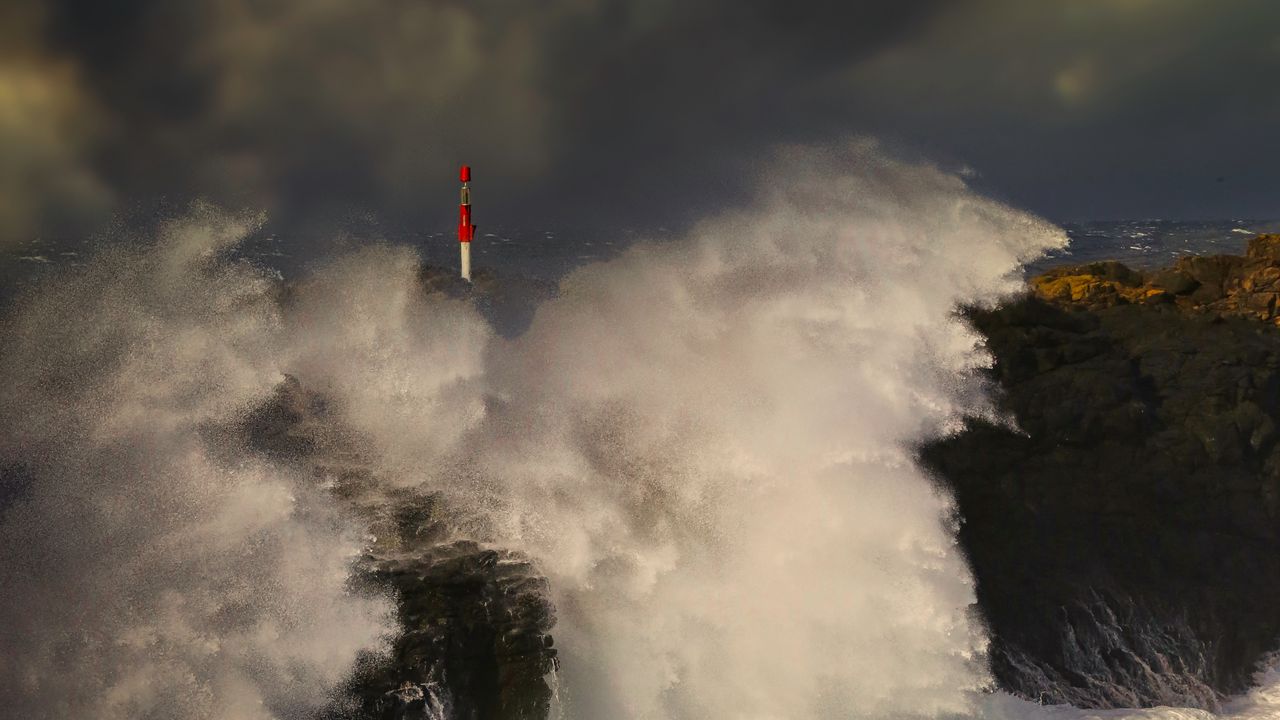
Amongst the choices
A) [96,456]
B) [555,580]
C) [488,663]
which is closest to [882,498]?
[555,580]

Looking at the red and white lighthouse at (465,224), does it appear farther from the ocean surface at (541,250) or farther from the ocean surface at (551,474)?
the ocean surface at (551,474)

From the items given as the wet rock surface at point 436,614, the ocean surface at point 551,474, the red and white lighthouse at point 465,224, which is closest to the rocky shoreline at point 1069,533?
the wet rock surface at point 436,614

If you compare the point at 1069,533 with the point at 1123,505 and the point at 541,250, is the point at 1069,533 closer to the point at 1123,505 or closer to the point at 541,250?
the point at 1123,505

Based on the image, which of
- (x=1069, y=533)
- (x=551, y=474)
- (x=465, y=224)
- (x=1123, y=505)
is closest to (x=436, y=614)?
(x=551, y=474)

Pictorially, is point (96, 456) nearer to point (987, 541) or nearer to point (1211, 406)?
point (987, 541)

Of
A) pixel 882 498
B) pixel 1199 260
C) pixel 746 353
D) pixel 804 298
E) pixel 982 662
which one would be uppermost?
pixel 1199 260

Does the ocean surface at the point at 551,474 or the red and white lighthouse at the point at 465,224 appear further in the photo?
the red and white lighthouse at the point at 465,224
